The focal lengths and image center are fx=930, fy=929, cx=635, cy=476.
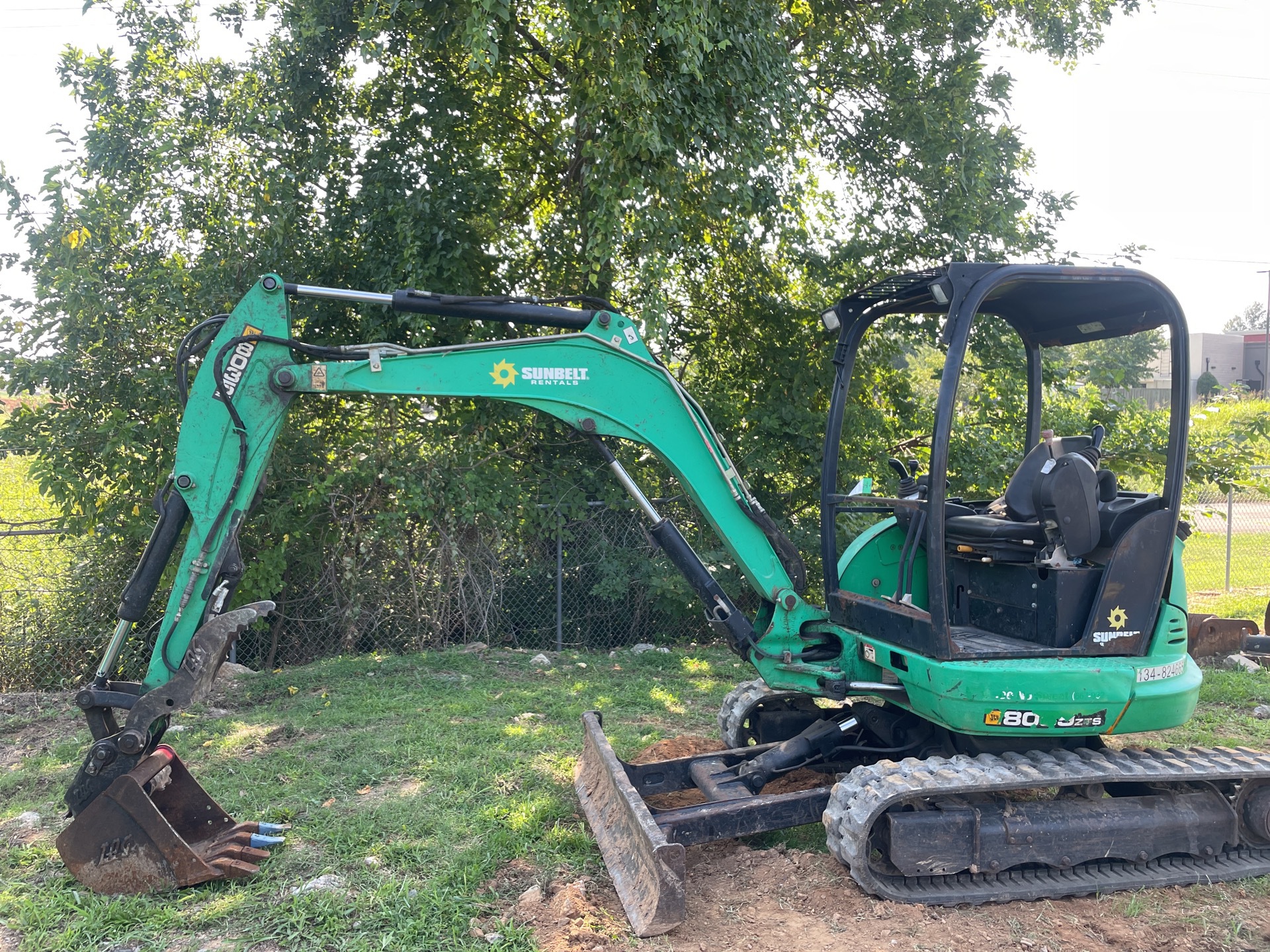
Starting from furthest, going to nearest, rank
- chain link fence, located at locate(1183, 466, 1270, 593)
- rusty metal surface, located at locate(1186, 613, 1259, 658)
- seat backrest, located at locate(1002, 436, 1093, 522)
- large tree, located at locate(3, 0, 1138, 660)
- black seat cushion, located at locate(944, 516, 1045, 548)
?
chain link fence, located at locate(1183, 466, 1270, 593)
rusty metal surface, located at locate(1186, 613, 1259, 658)
large tree, located at locate(3, 0, 1138, 660)
seat backrest, located at locate(1002, 436, 1093, 522)
black seat cushion, located at locate(944, 516, 1045, 548)

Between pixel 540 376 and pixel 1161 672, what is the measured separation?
3.34 m

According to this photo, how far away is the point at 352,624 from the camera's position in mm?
8953

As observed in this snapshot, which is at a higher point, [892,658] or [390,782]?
[892,658]

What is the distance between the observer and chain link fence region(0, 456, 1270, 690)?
26.4 ft

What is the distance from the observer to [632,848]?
4.07 metres

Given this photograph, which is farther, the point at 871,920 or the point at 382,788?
the point at 382,788

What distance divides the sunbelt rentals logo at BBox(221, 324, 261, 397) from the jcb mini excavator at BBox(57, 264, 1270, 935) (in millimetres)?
13

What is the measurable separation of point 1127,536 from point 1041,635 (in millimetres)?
621

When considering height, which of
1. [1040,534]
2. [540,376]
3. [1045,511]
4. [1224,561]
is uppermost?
[540,376]

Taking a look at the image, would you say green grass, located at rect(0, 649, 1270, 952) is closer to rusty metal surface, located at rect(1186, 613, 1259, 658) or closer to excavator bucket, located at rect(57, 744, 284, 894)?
excavator bucket, located at rect(57, 744, 284, 894)

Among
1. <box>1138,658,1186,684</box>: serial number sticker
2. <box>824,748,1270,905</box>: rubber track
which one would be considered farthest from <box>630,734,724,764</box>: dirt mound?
<box>1138,658,1186,684</box>: serial number sticker

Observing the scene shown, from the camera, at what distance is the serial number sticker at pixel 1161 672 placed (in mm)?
4398

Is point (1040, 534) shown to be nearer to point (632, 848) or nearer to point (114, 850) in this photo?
point (632, 848)

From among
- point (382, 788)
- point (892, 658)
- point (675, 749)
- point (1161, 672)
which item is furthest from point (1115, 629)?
point (382, 788)
